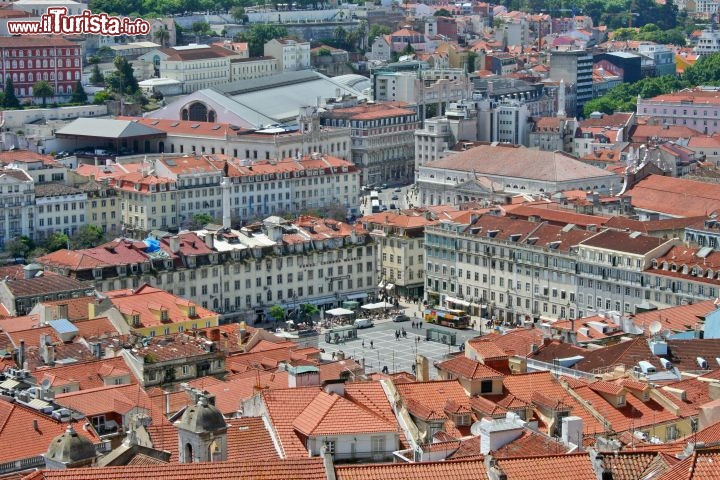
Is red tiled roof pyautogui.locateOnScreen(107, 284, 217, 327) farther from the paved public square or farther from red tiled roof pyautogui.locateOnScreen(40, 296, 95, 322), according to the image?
the paved public square

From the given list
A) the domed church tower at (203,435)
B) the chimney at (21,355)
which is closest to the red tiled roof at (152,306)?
the chimney at (21,355)

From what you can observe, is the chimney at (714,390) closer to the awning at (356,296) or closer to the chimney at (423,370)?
the chimney at (423,370)

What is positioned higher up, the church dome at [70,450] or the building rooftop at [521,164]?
the church dome at [70,450]

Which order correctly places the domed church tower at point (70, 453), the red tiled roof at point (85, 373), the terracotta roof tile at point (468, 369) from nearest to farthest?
the domed church tower at point (70, 453), the terracotta roof tile at point (468, 369), the red tiled roof at point (85, 373)

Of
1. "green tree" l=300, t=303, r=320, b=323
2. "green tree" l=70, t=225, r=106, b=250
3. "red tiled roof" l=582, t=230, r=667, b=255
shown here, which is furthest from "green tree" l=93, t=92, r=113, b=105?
"red tiled roof" l=582, t=230, r=667, b=255

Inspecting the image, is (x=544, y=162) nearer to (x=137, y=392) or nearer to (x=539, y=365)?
(x=539, y=365)

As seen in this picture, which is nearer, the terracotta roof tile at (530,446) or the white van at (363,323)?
the terracotta roof tile at (530,446)
